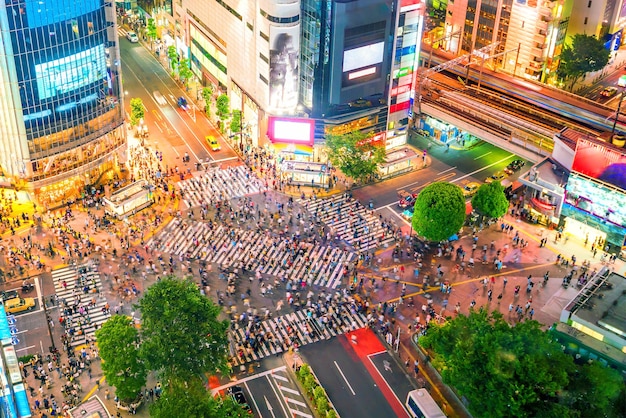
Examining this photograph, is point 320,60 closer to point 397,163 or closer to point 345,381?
point 397,163

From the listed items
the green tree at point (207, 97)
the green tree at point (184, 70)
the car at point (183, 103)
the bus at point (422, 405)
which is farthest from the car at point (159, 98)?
the bus at point (422, 405)

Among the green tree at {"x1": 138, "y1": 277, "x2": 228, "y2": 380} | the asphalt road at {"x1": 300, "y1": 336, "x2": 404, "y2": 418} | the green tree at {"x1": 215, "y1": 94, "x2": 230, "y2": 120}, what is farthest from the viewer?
the green tree at {"x1": 215, "y1": 94, "x2": 230, "y2": 120}

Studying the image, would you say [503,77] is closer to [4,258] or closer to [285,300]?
[285,300]

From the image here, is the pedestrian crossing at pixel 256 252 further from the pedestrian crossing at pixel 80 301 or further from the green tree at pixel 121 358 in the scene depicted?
the green tree at pixel 121 358

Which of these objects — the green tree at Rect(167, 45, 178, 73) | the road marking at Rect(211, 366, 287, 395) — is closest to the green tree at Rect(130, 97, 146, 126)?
the green tree at Rect(167, 45, 178, 73)

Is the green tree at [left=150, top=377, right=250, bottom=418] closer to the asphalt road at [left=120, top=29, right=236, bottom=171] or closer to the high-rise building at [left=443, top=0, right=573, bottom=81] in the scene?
the asphalt road at [left=120, top=29, right=236, bottom=171]

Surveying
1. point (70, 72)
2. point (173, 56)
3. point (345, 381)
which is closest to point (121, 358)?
point (345, 381)

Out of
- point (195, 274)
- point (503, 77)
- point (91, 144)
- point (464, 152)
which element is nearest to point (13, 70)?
point (91, 144)
